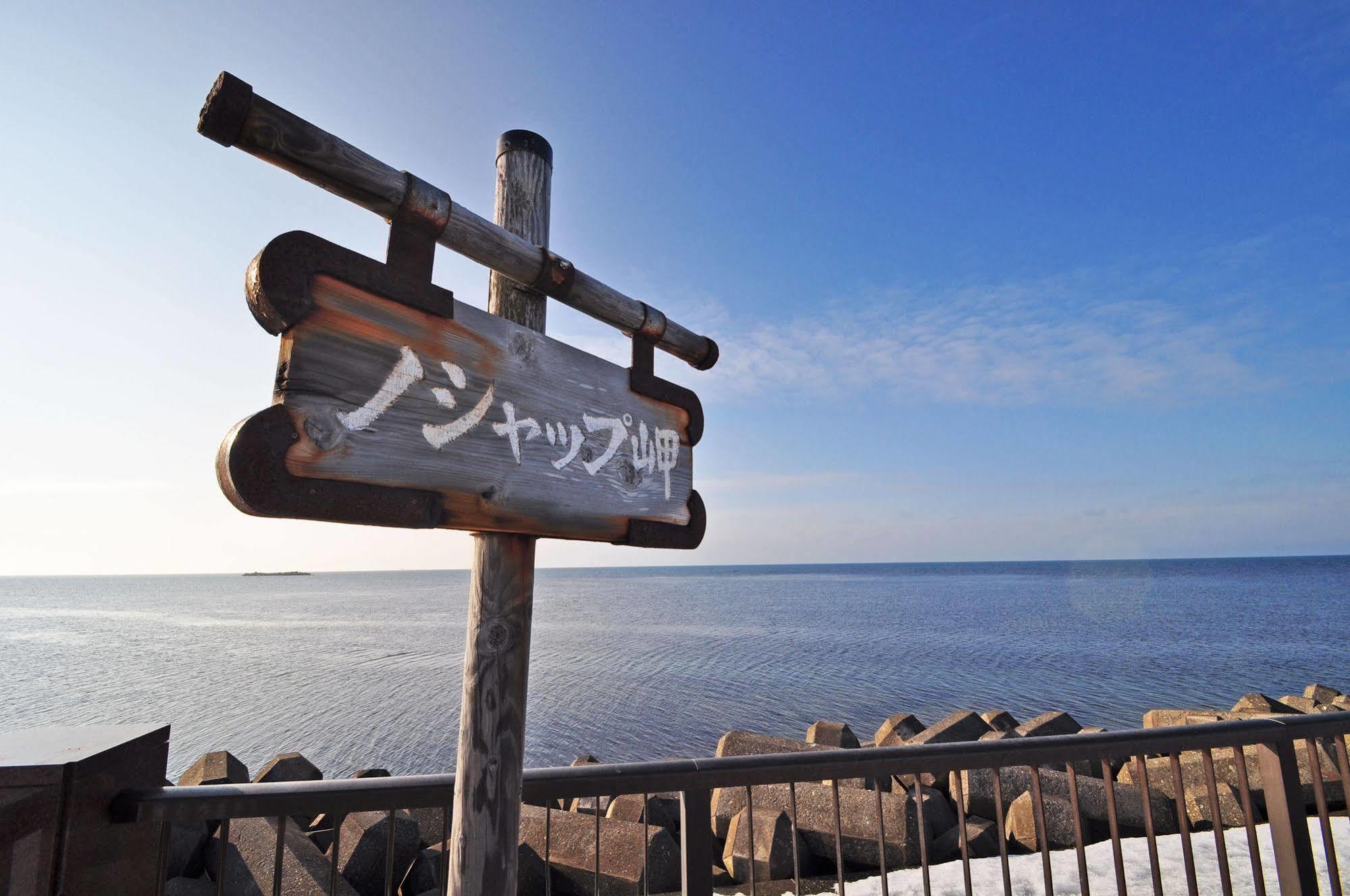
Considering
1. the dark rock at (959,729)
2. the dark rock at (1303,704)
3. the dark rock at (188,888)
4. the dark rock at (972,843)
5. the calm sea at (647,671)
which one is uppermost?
the dark rock at (959,729)

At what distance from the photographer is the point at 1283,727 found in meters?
3.37

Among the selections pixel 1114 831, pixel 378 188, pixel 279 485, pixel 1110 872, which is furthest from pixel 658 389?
pixel 1110 872

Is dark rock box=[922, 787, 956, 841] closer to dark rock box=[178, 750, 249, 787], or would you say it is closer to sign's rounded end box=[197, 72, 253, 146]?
sign's rounded end box=[197, 72, 253, 146]

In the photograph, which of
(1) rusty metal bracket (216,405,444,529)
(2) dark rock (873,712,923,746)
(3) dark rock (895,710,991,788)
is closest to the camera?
(1) rusty metal bracket (216,405,444,529)

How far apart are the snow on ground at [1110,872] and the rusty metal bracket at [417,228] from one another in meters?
5.11

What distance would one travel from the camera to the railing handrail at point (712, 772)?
2408 millimetres

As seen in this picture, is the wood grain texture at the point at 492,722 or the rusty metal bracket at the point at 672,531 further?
the rusty metal bracket at the point at 672,531

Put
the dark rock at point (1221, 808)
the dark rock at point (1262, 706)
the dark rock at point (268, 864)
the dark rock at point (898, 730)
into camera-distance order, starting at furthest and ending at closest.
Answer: the dark rock at point (1262, 706) → the dark rock at point (898, 730) → the dark rock at point (1221, 808) → the dark rock at point (268, 864)

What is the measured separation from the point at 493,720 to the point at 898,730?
10.2m

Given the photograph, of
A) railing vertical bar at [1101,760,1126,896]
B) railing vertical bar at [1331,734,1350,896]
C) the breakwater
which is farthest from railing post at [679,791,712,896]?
railing vertical bar at [1331,734,1350,896]

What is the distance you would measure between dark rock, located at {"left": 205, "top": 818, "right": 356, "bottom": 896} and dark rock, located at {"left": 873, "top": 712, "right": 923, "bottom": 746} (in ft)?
26.7

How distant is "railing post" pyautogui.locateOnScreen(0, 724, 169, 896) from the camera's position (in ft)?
6.90

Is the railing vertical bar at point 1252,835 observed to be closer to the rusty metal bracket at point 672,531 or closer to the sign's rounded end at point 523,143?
the rusty metal bracket at point 672,531

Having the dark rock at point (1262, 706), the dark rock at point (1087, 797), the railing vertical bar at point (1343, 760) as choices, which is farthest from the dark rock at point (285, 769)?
the dark rock at point (1262, 706)
